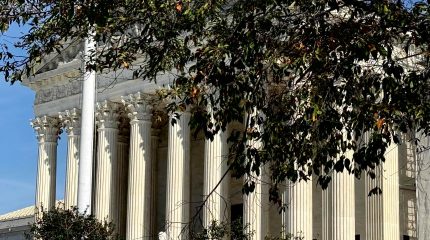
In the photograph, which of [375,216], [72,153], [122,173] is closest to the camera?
[375,216]

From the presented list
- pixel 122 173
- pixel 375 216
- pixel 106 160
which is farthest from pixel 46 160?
pixel 375 216

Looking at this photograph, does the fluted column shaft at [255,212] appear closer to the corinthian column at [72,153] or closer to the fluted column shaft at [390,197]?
the fluted column shaft at [390,197]

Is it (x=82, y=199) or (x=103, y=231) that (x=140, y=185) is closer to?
(x=103, y=231)

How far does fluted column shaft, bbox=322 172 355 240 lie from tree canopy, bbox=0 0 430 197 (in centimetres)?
2045

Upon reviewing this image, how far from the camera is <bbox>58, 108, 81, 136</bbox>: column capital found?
45622 mm

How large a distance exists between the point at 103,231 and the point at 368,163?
14.2m

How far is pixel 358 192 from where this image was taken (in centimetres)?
4075

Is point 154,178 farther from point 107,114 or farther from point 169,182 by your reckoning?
point 169,182

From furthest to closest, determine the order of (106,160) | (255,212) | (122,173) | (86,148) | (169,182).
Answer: (122,173)
(106,160)
(169,182)
(255,212)
(86,148)

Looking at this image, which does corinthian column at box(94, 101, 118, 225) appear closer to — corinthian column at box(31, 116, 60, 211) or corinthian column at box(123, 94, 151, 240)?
corinthian column at box(123, 94, 151, 240)

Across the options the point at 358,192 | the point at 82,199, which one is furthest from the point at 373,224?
the point at 82,199

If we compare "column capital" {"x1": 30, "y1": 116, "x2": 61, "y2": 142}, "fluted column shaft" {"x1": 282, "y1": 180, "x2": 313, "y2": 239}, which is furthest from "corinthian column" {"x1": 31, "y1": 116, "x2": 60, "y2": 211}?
"fluted column shaft" {"x1": 282, "y1": 180, "x2": 313, "y2": 239}

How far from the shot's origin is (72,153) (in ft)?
151

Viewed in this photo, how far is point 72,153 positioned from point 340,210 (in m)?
15.1
